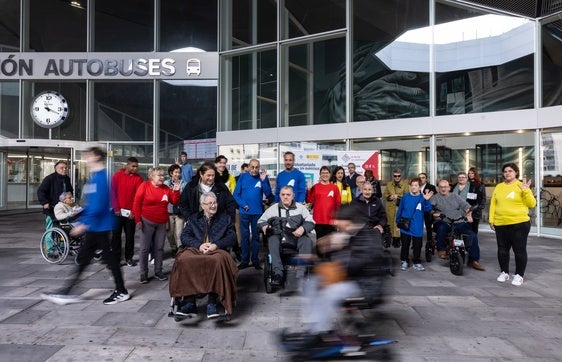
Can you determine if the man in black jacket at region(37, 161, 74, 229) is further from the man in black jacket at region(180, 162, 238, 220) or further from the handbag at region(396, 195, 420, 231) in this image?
the handbag at region(396, 195, 420, 231)

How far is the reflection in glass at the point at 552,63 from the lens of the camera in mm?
10578

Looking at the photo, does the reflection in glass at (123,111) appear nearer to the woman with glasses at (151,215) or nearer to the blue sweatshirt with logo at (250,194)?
the blue sweatshirt with logo at (250,194)

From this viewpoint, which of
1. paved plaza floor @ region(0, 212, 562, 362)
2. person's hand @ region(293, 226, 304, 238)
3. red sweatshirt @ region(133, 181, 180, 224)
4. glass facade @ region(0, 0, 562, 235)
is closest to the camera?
paved plaza floor @ region(0, 212, 562, 362)

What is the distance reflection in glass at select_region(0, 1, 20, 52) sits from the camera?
50.4 feet

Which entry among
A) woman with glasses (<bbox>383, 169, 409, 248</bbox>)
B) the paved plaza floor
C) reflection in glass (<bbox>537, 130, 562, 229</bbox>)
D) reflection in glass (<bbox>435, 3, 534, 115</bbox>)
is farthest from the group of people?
reflection in glass (<bbox>435, 3, 534, 115</bbox>)

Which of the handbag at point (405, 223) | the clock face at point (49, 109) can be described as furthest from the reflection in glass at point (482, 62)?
the clock face at point (49, 109)

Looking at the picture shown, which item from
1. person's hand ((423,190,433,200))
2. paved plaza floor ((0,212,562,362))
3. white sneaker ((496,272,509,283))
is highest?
person's hand ((423,190,433,200))

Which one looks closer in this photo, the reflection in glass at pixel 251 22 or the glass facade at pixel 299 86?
the glass facade at pixel 299 86

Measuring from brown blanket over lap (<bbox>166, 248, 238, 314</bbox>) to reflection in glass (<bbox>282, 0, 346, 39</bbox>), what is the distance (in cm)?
1082

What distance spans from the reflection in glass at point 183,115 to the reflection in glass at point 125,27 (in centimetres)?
193

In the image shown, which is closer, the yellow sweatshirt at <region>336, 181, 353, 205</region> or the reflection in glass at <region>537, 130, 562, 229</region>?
the yellow sweatshirt at <region>336, 181, 353, 205</region>

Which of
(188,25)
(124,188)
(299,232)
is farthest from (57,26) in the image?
(299,232)

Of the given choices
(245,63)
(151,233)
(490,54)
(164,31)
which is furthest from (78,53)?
(490,54)

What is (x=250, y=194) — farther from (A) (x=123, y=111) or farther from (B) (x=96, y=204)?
(A) (x=123, y=111)
